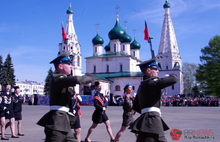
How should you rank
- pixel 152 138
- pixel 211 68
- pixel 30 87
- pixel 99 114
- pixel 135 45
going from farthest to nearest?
pixel 30 87 → pixel 135 45 → pixel 211 68 → pixel 99 114 → pixel 152 138

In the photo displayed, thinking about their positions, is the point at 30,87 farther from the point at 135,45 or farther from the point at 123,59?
the point at 123,59

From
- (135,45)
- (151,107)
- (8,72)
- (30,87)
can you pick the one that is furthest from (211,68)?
(30,87)

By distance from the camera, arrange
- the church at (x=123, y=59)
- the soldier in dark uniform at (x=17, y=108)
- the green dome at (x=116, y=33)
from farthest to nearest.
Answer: the green dome at (x=116, y=33) < the church at (x=123, y=59) < the soldier in dark uniform at (x=17, y=108)

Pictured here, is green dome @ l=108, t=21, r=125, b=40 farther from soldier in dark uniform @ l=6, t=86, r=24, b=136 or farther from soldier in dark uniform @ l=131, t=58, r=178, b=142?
soldier in dark uniform @ l=131, t=58, r=178, b=142

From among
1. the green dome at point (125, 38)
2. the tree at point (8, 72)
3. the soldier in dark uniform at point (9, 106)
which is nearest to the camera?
the soldier in dark uniform at point (9, 106)

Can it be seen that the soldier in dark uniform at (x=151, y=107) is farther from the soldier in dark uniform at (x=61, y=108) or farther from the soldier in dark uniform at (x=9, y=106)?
the soldier in dark uniform at (x=9, y=106)

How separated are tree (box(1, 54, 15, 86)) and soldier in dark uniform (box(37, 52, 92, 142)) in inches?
2236

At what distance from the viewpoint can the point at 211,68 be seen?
46719 mm

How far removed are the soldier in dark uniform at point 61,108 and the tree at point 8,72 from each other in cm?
5680

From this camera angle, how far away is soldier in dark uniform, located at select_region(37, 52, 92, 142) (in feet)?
14.3

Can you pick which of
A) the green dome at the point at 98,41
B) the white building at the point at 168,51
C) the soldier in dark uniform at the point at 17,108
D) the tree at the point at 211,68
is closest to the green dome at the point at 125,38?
the green dome at the point at 98,41

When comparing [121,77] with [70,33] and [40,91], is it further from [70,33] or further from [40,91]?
[40,91]

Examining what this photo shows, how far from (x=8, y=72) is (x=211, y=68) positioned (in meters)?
41.6

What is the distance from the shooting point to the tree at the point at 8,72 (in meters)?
57.9
